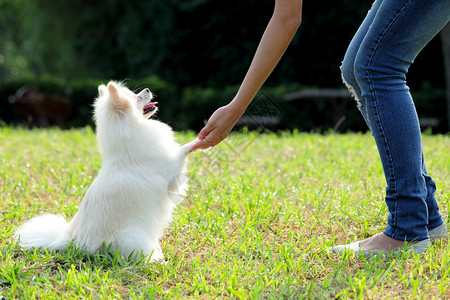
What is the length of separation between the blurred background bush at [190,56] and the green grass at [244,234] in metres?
4.08

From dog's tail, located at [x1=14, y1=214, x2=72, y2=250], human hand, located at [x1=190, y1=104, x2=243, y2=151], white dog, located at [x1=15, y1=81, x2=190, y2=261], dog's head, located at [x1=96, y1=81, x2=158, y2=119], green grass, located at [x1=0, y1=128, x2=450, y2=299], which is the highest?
dog's head, located at [x1=96, y1=81, x2=158, y2=119]

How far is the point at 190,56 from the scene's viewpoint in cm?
1510

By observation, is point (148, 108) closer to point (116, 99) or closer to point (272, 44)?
point (116, 99)

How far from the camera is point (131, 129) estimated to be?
8.51 ft

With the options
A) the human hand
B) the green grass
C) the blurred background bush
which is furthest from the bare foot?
the blurred background bush

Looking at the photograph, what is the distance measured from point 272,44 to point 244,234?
1204mm

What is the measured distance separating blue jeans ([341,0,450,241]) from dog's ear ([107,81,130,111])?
1.22 m

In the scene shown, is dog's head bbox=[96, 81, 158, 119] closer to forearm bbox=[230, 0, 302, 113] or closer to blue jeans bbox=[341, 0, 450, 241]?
forearm bbox=[230, 0, 302, 113]

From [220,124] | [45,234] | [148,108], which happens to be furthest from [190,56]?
[220,124]

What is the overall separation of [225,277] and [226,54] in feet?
41.3

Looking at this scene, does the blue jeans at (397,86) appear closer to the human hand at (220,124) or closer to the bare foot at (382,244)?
the bare foot at (382,244)

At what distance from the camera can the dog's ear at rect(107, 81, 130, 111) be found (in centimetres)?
252

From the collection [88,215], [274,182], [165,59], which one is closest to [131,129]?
[88,215]

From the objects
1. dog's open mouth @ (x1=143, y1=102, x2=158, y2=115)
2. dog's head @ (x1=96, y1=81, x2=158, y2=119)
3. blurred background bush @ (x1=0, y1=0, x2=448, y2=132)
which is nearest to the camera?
dog's head @ (x1=96, y1=81, x2=158, y2=119)
